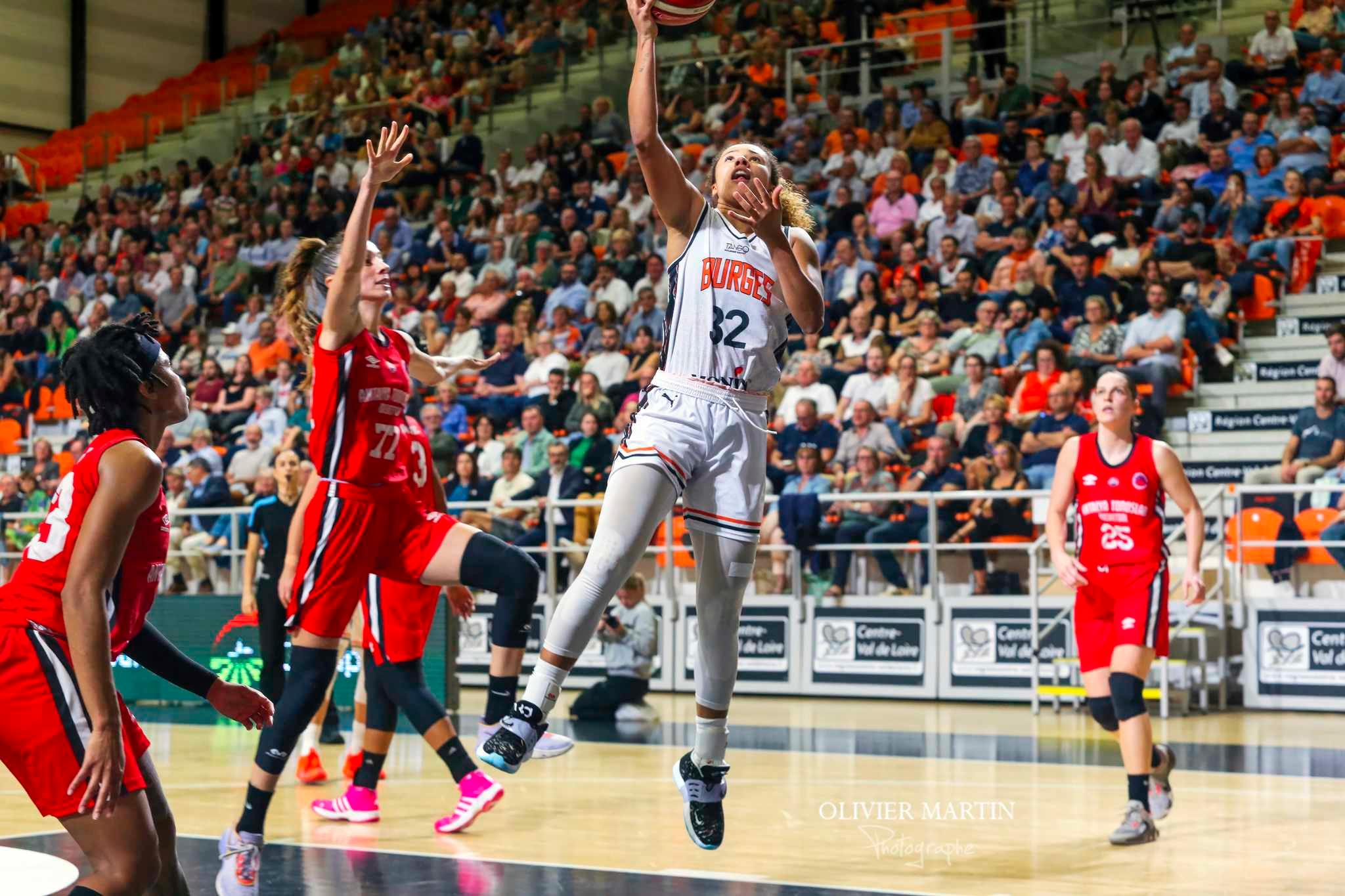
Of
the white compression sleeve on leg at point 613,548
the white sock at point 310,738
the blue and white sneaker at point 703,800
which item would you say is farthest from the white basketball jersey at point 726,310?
the white sock at point 310,738

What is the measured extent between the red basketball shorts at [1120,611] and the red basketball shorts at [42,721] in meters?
4.56

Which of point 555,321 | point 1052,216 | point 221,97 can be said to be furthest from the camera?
point 221,97

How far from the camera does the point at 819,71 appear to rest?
18.9m

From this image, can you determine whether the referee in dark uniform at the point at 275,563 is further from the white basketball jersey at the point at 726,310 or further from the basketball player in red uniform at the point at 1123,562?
the white basketball jersey at the point at 726,310

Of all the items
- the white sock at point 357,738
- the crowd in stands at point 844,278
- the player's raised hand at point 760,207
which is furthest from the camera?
the crowd in stands at point 844,278

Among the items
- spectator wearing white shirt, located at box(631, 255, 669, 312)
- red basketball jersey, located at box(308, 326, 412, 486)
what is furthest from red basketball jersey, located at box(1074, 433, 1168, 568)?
spectator wearing white shirt, located at box(631, 255, 669, 312)

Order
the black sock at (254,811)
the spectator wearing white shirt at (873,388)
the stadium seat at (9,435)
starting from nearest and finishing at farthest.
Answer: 1. the black sock at (254,811)
2. the spectator wearing white shirt at (873,388)
3. the stadium seat at (9,435)

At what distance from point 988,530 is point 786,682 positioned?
225 centimetres

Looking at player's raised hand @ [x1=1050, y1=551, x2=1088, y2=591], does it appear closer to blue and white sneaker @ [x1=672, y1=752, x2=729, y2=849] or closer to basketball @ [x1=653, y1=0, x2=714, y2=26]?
blue and white sneaker @ [x1=672, y1=752, x2=729, y2=849]

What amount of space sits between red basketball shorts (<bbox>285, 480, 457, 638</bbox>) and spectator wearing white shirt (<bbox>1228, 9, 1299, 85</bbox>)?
483 inches

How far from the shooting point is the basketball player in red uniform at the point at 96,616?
3.39 metres

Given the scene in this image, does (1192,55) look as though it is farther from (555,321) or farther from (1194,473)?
(555,321)

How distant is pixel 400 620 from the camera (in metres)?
7.08

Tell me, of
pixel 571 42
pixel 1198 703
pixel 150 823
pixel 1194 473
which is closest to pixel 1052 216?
pixel 1194 473
